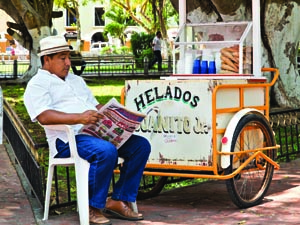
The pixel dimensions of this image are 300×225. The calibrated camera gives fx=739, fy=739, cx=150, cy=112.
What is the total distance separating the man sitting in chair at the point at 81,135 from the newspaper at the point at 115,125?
11cm

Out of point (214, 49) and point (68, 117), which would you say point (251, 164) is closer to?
point (214, 49)

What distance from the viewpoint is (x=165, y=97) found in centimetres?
719

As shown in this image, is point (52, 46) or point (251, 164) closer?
point (52, 46)

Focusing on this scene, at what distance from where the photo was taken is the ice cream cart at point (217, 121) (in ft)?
22.9

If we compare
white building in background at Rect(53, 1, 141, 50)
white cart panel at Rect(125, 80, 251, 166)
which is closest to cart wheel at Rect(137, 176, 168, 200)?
white cart panel at Rect(125, 80, 251, 166)

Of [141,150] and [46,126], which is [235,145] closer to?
[141,150]

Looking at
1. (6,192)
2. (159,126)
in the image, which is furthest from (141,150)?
(6,192)

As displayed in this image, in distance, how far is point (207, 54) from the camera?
8.27m

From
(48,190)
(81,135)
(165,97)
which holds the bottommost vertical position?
(48,190)

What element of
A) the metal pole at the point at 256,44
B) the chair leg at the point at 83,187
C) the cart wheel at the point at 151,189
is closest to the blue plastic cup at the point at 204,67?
the metal pole at the point at 256,44

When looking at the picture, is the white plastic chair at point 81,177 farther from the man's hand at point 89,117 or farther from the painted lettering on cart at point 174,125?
the painted lettering on cart at point 174,125

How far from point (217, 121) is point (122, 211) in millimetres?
1239

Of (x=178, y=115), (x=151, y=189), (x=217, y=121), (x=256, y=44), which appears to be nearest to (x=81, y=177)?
(x=178, y=115)

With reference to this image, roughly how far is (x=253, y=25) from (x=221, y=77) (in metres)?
0.82
